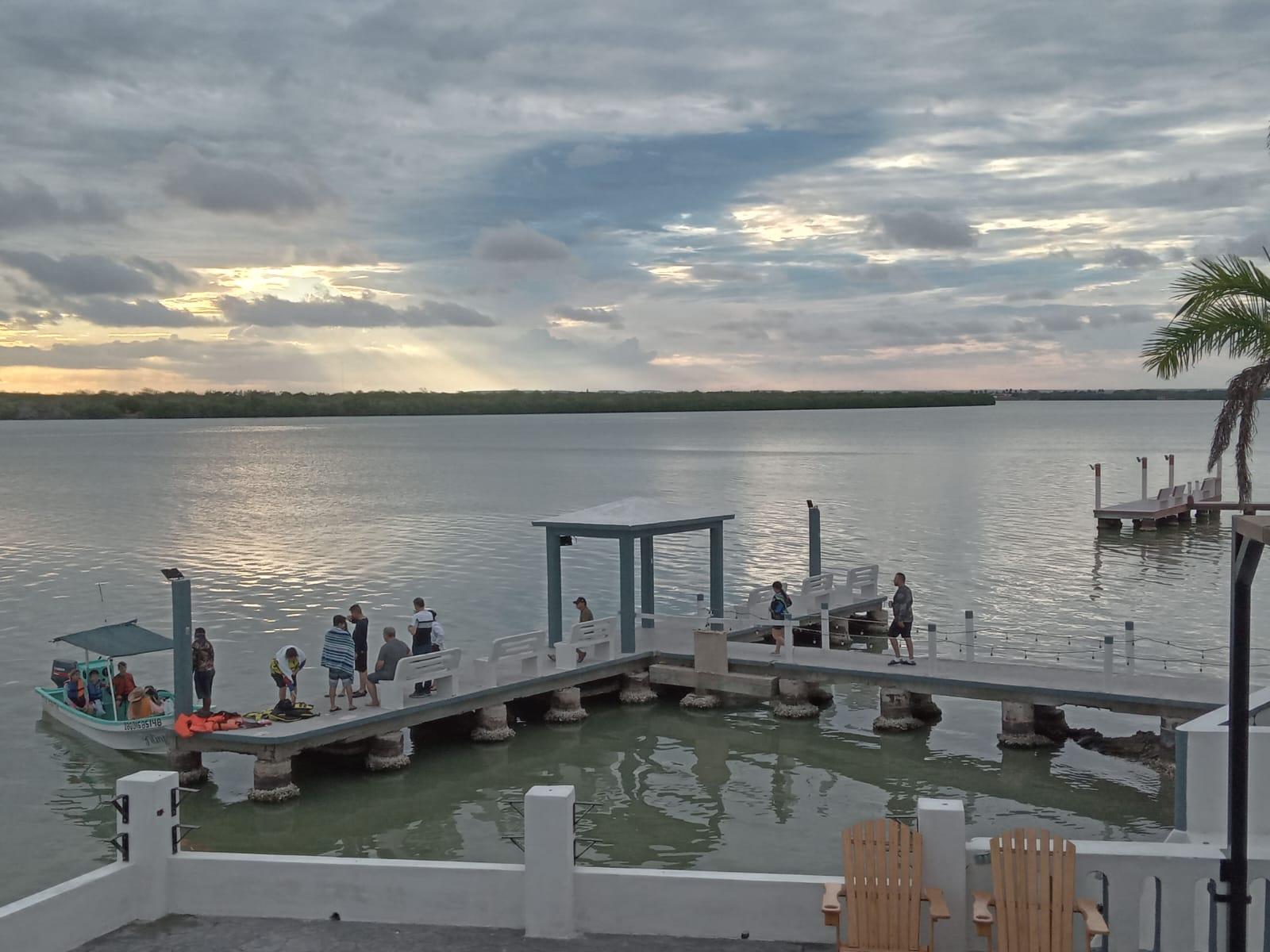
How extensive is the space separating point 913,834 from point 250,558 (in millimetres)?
43754

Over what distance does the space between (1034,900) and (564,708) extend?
13249 millimetres

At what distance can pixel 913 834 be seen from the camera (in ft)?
28.0

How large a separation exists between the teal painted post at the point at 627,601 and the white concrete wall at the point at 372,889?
41.5ft

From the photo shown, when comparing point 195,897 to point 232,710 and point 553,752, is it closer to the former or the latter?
point 553,752

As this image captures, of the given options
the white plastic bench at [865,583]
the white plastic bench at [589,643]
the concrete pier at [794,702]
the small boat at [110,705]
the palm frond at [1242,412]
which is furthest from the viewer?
the white plastic bench at [865,583]

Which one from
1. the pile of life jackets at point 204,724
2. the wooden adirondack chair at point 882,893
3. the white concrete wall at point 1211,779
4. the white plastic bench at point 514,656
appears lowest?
the pile of life jackets at point 204,724

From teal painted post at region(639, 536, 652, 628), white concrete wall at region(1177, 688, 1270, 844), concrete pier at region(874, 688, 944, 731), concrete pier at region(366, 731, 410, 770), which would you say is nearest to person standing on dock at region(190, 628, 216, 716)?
concrete pier at region(366, 731, 410, 770)

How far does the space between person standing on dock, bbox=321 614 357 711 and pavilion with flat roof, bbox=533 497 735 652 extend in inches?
179

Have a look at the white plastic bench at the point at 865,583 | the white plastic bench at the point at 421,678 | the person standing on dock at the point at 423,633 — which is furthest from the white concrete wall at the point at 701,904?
the white plastic bench at the point at 865,583

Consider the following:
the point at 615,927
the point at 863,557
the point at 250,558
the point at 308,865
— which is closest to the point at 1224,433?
the point at 615,927

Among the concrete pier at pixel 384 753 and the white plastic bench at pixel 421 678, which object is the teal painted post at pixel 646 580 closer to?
the white plastic bench at pixel 421 678

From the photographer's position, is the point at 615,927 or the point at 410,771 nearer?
the point at 615,927

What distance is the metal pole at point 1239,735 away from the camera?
727 centimetres

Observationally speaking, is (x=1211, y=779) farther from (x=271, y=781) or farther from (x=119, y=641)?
(x=119, y=641)
